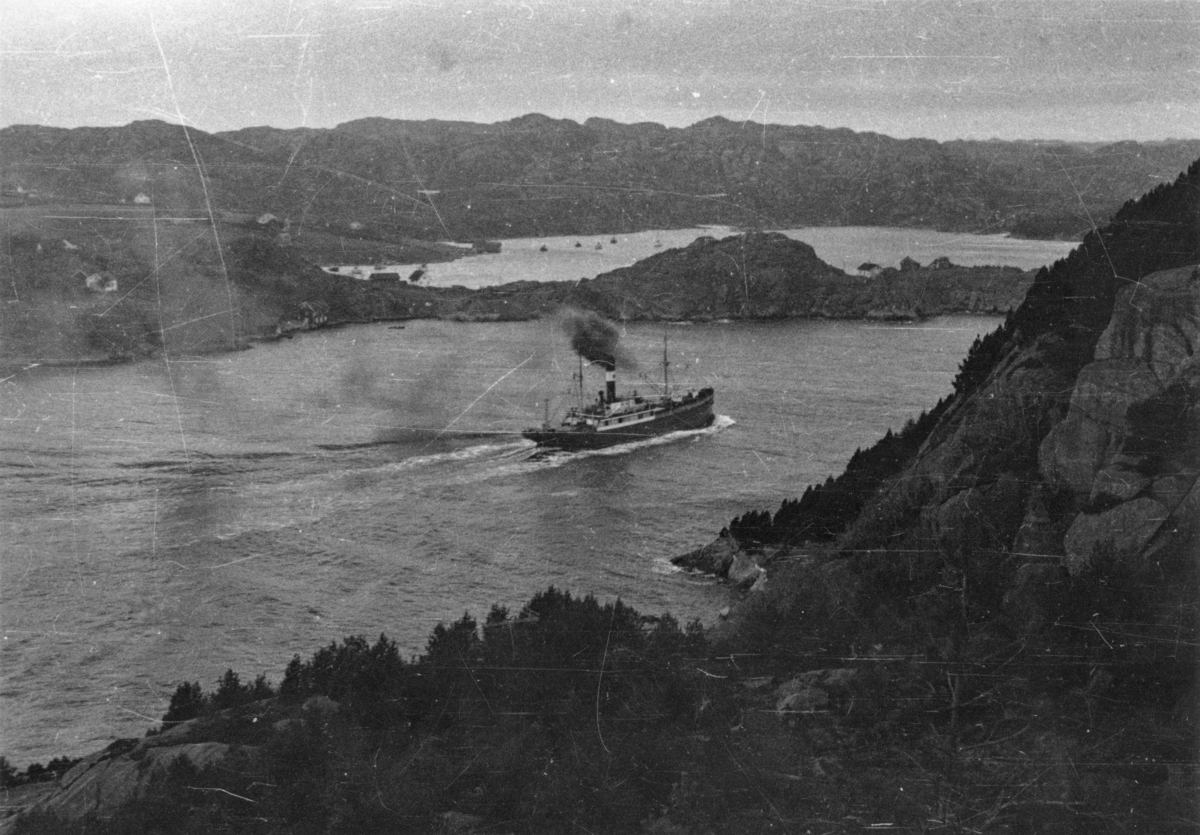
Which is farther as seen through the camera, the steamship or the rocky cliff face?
the steamship

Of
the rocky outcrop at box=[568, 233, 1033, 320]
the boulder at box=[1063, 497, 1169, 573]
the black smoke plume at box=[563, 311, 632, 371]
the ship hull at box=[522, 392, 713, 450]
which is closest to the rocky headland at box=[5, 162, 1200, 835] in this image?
the boulder at box=[1063, 497, 1169, 573]

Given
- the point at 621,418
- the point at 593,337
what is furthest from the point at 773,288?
the point at 621,418

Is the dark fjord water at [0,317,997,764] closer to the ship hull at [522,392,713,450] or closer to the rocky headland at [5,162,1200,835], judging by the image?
the ship hull at [522,392,713,450]

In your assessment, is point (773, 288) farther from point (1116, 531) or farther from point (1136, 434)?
point (1116, 531)

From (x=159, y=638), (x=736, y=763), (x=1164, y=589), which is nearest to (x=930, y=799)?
(x=736, y=763)

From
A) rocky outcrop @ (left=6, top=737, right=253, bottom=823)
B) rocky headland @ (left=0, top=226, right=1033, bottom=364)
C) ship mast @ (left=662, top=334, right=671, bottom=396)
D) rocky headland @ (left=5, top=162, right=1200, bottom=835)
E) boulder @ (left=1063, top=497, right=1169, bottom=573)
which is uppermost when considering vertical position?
rocky headland @ (left=0, top=226, right=1033, bottom=364)

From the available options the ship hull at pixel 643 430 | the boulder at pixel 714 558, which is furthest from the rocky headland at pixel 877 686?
the ship hull at pixel 643 430
